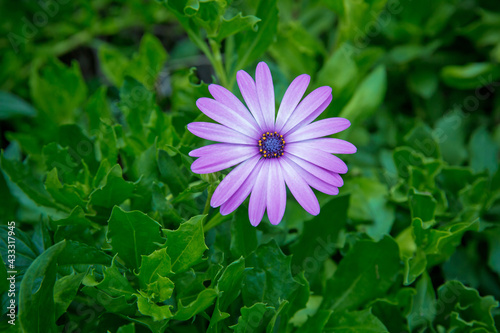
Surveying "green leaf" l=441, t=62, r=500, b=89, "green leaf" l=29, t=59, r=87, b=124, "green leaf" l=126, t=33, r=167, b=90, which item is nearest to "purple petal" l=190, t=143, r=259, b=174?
"green leaf" l=126, t=33, r=167, b=90

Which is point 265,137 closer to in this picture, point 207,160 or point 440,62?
point 207,160

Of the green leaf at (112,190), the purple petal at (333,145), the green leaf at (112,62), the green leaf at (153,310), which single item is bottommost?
the green leaf at (153,310)

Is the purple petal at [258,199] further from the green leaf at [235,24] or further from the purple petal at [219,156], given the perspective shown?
the green leaf at [235,24]

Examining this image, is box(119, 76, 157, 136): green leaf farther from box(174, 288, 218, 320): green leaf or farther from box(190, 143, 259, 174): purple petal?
box(174, 288, 218, 320): green leaf

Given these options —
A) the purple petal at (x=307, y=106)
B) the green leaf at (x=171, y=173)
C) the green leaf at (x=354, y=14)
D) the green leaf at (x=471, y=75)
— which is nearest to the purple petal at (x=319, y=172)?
the purple petal at (x=307, y=106)

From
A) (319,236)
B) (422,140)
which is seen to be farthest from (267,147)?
(422,140)

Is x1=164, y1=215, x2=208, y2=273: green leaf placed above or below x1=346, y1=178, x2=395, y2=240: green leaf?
below

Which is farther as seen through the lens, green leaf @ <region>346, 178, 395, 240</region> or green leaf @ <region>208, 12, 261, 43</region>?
green leaf @ <region>346, 178, 395, 240</region>
